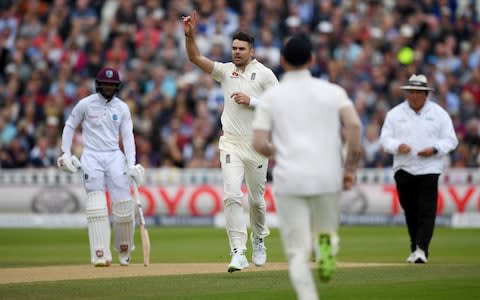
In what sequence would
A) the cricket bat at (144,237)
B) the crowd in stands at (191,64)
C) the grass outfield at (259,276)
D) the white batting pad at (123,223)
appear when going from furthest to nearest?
the crowd in stands at (191,64) → the white batting pad at (123,223) → the cricket bat at (144,237) → the grass outfield at (259,276)

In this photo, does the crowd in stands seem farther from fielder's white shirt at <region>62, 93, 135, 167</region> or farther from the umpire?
fielder's white shirt at <region>62, 93, 135, 167</region>

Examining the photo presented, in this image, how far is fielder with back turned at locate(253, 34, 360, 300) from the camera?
409 inches

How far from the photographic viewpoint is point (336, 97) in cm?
1053

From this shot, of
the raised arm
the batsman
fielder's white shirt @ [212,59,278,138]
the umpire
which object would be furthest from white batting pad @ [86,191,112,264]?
the umpire

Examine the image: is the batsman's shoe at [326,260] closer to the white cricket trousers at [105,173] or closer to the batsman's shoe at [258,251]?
the batsman's shoe at [258,251]

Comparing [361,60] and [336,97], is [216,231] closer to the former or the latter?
[361,60]

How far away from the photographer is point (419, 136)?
17203 mm

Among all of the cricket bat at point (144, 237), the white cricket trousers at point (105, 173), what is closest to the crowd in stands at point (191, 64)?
the cricket bat at point (144, 237)

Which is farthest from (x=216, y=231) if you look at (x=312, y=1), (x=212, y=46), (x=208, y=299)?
(x=208, y=299)

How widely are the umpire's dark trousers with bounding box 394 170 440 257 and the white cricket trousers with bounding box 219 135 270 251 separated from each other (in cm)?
258

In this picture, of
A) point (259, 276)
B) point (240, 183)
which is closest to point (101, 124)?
point (240, 183)

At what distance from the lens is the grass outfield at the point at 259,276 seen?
1248cm

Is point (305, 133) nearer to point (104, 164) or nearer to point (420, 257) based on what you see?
point (104, 164)

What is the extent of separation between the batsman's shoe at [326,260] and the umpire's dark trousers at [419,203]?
653cm
